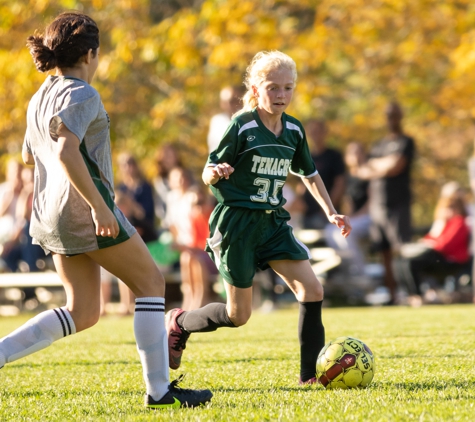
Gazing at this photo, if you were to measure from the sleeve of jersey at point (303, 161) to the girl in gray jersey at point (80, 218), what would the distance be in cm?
153

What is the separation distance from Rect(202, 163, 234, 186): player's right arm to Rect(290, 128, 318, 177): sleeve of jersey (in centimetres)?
60

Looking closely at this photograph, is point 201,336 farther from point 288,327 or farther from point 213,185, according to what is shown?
point 213,185

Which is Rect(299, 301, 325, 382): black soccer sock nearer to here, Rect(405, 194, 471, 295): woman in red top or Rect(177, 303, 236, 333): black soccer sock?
Rect(177, 303, 236, 333): black soccer sock

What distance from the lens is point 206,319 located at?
5574 mm

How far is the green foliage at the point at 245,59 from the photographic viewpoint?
14.8m

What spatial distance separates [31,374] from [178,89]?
503 inches

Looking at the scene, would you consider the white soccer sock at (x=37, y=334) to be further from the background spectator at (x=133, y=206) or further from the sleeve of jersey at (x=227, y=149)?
the background spectator at (x=133, y=206)

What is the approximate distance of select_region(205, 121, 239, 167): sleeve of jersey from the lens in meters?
5.14

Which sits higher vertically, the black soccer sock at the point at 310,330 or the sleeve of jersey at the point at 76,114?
the sleeve of jersey at the point at 76,114

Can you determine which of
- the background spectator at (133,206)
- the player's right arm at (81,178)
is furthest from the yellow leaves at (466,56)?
the player's right arm at (81,178)

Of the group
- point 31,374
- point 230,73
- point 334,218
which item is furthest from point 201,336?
point 230,73

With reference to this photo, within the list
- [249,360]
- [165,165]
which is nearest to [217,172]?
[249,360]

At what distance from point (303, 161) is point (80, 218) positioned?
1.80 m

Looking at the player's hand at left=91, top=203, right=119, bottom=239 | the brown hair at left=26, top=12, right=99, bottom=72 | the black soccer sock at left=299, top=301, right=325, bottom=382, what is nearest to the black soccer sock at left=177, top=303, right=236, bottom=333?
the black soccer sock at left=299, top=301, right=325, bottom=382
